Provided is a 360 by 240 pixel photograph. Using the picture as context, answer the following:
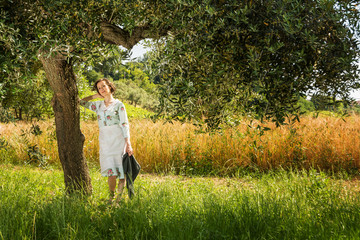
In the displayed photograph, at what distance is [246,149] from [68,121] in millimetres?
6816

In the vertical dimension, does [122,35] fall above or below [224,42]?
above

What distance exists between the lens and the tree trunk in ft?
17.4

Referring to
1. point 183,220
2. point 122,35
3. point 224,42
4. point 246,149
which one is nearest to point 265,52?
point 224,42

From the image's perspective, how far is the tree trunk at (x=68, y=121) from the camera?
5.31 meters

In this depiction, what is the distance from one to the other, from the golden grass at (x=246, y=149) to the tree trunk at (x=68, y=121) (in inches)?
161

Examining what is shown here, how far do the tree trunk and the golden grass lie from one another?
4096 mm

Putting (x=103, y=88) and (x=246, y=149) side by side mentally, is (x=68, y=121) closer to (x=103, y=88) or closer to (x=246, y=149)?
(x=103, y=88)

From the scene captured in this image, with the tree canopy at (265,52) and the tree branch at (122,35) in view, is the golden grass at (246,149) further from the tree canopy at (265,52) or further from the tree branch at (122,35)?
the tree canopy at (265,52)

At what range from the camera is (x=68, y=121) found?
5.55 meters

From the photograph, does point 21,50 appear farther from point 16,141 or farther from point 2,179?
point 16,141

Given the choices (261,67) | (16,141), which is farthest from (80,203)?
(16,141)

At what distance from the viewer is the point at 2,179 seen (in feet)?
25.2

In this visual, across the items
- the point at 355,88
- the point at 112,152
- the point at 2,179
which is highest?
the point at 355,88

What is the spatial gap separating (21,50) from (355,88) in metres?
3.94
